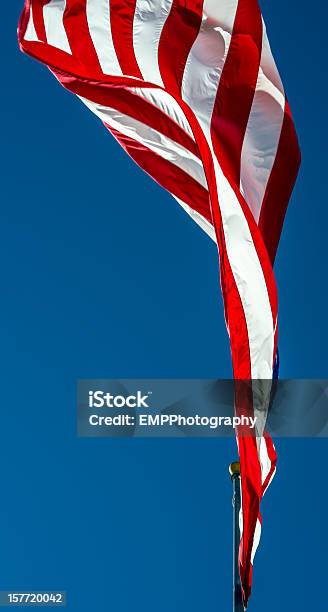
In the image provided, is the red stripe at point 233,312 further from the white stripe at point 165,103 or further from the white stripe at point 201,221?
the white stripe at point 201,221

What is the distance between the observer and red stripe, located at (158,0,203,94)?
36.4 ft

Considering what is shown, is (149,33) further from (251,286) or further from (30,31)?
(251,286)

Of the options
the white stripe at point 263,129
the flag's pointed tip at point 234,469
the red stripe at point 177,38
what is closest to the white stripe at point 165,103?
the red stripe at point 177,38

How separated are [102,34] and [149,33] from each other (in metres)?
0.46

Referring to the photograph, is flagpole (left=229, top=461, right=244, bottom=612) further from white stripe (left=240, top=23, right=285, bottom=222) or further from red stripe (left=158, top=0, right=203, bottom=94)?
red stripe (left=158, top=0, right=203, bottom=94)

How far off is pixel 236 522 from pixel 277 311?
204cm

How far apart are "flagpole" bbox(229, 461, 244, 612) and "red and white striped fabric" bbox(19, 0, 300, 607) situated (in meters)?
2.05

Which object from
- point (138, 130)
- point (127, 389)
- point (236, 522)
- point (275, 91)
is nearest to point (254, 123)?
point (275, 91)

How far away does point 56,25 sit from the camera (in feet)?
36.9

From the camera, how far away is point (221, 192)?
32.2 ft

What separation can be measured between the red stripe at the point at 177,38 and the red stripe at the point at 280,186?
114 cm

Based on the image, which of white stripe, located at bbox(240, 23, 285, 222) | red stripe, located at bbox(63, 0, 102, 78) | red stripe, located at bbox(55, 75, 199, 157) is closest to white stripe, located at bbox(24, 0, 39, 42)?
red stripe, located at bbox(63, 0, 102, 78)

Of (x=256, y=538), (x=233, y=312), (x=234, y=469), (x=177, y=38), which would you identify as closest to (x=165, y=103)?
(x=177, y=38)

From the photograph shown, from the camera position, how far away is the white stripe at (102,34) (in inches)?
439
